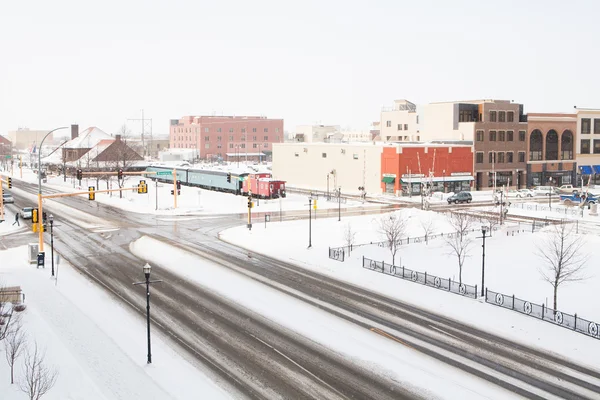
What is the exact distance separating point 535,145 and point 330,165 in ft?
102

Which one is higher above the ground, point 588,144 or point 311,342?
point 588,144

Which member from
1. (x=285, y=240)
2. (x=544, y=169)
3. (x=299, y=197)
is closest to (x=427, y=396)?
(x=285, y=240)

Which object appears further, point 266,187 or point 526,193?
point 526,193

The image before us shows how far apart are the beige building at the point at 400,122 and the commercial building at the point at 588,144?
25.2 metres

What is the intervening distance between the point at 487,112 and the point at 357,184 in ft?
70.3

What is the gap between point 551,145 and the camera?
97375 mm

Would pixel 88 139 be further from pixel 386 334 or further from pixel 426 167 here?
pixel 386 334

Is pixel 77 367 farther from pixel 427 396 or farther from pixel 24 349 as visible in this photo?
pixel 427 396

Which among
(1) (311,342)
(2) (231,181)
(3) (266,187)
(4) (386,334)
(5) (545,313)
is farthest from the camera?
(2) (231,181)

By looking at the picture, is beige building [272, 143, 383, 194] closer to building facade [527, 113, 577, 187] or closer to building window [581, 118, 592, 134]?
building facade [527, 113, 577, 187]

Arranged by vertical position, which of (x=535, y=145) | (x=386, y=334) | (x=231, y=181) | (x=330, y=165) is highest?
(x=535, y=145)

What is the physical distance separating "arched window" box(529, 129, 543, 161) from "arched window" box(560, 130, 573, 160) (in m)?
4.87

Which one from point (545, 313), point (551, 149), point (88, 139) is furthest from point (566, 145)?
point (88, 139)

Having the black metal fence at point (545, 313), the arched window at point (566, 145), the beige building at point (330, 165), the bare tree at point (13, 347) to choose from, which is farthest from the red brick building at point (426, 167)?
the bare tree at point (13, 347)
